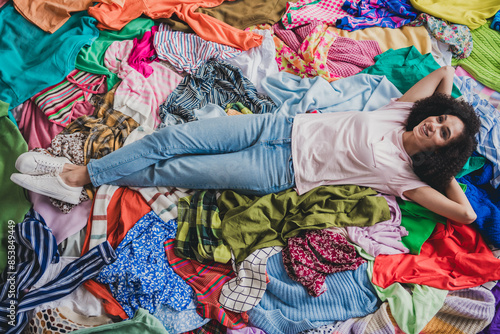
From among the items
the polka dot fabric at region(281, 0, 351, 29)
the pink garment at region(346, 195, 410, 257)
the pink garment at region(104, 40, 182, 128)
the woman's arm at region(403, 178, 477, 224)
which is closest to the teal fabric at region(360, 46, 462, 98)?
the polka dot fabric at region(281, 0, 351, 29)

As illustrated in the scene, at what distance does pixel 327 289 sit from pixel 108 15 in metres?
1.64

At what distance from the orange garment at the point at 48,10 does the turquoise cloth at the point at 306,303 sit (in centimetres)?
151

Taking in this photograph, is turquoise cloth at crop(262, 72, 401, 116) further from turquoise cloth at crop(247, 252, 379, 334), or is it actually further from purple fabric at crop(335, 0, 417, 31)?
turquoise cloth at crop(247, 252, 379, 334)

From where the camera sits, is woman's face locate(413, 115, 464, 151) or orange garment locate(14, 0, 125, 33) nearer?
woman's face locate(413, 115, 464, 151)

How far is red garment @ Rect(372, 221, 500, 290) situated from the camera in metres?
1.44

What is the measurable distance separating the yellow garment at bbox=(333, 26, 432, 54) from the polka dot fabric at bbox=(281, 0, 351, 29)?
9cm

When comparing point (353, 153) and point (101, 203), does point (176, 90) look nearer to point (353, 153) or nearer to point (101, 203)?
point (101, 203)

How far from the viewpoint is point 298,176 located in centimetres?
153

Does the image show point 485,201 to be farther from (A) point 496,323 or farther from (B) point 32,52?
(B) point 32,52

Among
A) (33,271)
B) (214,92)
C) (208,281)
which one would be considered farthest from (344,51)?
(33,271)

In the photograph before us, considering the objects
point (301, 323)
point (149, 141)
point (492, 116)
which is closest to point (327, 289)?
point (301, 323)

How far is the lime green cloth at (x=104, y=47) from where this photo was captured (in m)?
1.79

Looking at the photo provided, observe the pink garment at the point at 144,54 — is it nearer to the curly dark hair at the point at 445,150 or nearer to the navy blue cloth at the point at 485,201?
the curly dark hair at the point at 445,150

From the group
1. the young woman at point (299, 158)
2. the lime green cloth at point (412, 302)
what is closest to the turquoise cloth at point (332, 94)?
the young woman at point (299, 158)
